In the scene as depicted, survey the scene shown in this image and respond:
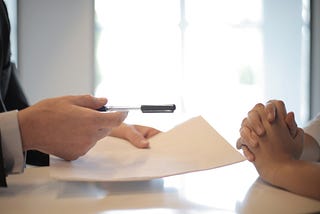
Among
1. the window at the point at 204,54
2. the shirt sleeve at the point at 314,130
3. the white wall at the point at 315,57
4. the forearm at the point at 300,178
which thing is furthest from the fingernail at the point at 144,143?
the white wall at the point at 315,57

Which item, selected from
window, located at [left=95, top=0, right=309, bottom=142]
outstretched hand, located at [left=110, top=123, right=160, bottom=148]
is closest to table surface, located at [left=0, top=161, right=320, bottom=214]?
outstretched hand, located at [left=110, top=123, right=160, bottom=148]

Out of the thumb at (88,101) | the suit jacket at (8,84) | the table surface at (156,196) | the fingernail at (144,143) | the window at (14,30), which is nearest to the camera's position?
the table surface at (156,196)

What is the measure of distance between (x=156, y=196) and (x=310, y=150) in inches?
12.4

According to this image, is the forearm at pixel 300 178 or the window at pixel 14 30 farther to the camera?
the window at pixel 14 30

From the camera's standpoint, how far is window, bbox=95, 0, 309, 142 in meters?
2.37

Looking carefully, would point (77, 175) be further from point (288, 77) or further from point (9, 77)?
point (288, 77)

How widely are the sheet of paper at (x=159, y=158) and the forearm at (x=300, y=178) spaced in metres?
0.06

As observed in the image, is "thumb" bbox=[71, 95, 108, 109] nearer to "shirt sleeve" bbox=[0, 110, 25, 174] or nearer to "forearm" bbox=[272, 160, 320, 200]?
"shirt sleeve" bbox=[0, 110, 25, 174]

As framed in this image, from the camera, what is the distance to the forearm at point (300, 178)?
14.4 inches

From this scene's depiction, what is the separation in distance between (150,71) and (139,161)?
6.61ft

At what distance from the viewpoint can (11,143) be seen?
1.33 ft

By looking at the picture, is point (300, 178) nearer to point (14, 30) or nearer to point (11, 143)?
point (11, 143)

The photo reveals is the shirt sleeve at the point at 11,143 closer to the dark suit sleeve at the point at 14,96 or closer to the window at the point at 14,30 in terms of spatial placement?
the dark suit sleeve at the point at 14,96

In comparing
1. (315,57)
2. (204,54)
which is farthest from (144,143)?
(315,57)
